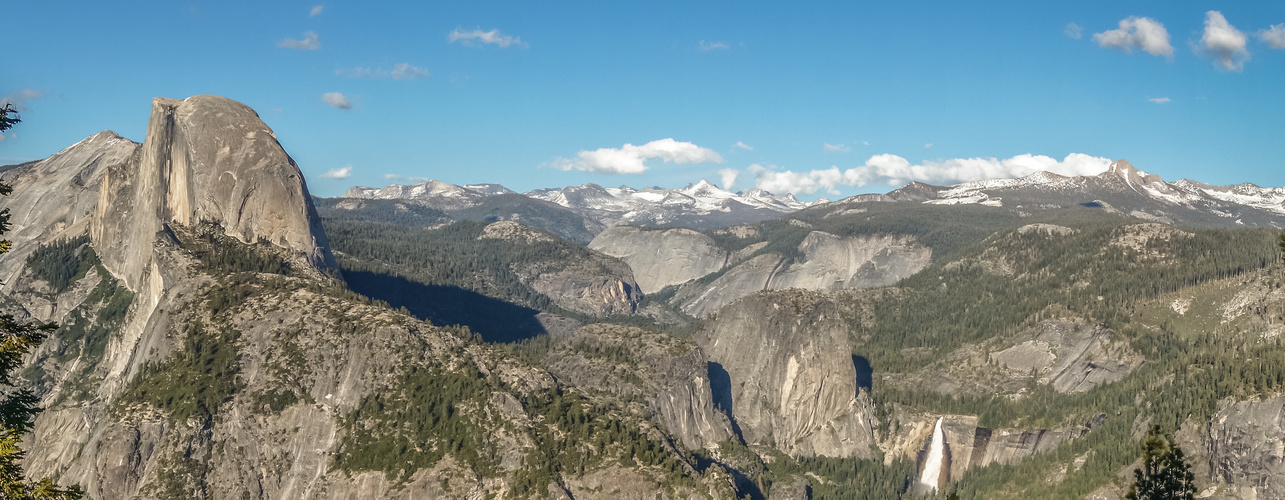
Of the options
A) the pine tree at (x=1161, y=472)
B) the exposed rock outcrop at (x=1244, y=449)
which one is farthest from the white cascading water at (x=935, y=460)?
the pine tree at (x=1161, y=472)

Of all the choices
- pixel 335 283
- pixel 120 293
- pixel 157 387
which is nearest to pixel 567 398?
pixel 157 387

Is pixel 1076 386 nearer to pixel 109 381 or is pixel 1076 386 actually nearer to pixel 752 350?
pixel 752 350

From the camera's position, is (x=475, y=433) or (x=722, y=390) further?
(x=722, y=390)

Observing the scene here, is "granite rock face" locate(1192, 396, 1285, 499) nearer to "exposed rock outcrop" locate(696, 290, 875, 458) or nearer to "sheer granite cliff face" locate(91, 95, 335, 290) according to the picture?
"exposed rock outcrop" locate(696, 290, 875, 458)

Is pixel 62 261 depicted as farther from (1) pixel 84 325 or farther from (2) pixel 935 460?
(2) pixel 935 460

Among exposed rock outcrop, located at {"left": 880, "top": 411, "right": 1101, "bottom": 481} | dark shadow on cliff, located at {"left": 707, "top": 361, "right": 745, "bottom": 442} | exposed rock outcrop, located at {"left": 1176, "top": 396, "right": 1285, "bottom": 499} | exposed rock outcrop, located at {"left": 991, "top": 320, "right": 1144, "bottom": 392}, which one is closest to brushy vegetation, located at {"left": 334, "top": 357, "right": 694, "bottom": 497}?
dark shadow on cliff, located at {"left": 707, "top": 361, "right": 745, "bottom": 442}

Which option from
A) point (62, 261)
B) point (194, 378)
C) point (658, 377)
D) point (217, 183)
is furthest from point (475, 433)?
point (62, 261)
